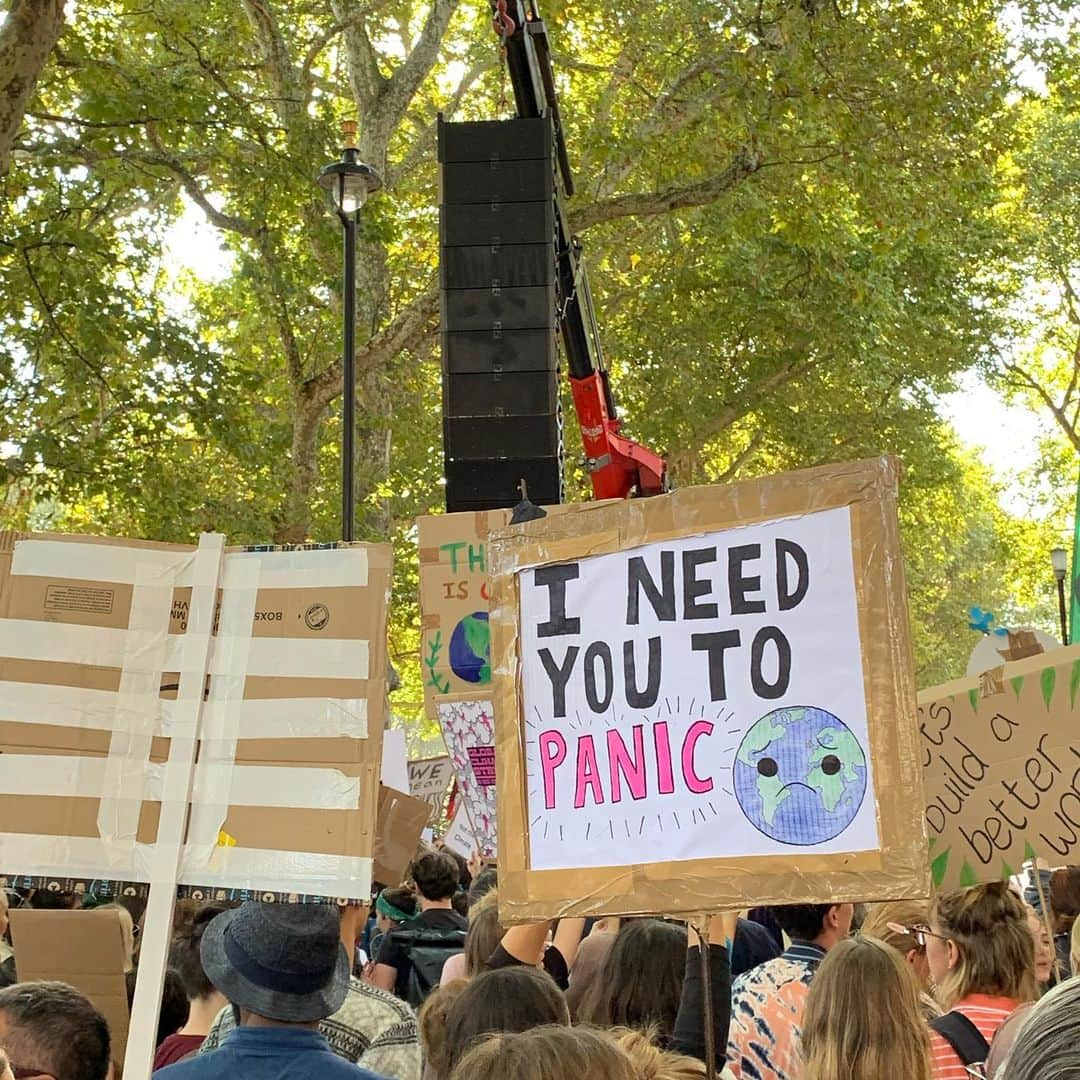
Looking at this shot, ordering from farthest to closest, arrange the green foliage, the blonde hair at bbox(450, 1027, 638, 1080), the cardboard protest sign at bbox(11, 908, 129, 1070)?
the green foliage
the cardboard protest sign at bbox(11, 908, 129, 1070)
the blonde hair at bbox(450, 1027, 638, 1080)

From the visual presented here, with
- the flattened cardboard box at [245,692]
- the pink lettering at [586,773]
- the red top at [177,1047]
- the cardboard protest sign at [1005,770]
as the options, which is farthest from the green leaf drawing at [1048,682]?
the red top at [177,1047]

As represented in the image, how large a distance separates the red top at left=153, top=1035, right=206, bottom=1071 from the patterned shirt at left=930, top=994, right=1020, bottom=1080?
1918 mm

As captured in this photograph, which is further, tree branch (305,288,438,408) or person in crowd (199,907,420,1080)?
tree branch (305,288,438,408)

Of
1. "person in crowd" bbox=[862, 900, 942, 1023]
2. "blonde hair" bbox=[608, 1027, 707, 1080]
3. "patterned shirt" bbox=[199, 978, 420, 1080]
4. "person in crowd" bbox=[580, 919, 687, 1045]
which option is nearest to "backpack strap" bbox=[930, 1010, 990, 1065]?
"person in crowd" bbox=[862, 900, 942, 1023]

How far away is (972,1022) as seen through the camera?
381cm

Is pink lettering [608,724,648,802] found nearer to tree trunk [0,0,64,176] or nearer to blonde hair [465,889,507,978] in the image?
blonde hair [465,889,507,978]

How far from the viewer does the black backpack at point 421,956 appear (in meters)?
5.93

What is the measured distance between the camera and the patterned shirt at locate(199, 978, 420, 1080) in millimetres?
3814

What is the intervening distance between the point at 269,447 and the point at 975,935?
12645mm

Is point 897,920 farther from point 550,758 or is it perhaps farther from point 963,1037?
point 550,758

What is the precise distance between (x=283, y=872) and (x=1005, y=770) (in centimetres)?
203

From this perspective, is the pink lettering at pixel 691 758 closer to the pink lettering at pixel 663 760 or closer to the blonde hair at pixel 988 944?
the pink lettering at pixel 663 760

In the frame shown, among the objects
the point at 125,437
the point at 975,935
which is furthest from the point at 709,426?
the point at 975,935

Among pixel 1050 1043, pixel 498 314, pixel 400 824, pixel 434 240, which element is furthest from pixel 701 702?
pixel 434 240
